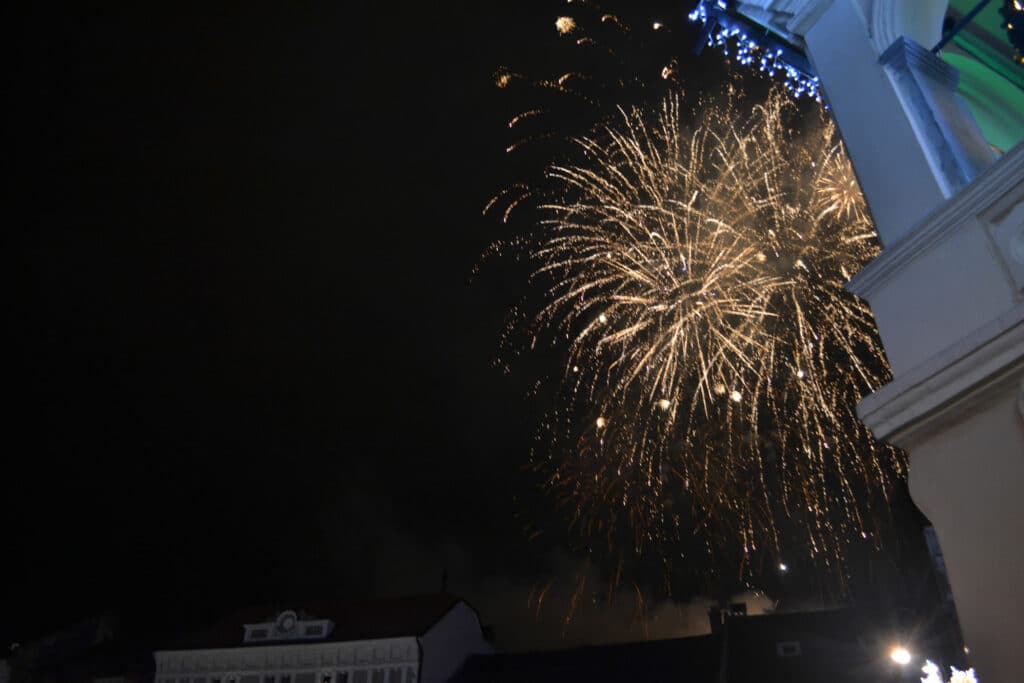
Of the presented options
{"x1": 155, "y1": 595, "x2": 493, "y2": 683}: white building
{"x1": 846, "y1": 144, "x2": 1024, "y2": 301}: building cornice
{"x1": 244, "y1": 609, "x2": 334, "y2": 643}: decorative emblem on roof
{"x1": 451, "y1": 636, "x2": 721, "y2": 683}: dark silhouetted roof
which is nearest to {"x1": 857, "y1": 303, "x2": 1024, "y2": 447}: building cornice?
{"x1": 846, "y1": 144, "x2": 1024, "y2": 301}: building cornice

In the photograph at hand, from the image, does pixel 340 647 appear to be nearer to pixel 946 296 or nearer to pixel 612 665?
pixel 612 665

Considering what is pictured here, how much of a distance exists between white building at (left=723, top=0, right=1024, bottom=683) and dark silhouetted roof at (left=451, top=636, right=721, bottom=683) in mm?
21671

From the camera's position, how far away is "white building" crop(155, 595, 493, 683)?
27.1m

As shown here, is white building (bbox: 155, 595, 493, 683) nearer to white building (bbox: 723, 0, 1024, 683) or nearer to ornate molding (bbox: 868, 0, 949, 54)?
white building (bbox: 723, 0, 1024, 683)

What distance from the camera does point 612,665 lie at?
2612cm

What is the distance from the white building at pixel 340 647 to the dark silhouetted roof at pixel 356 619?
40 mm

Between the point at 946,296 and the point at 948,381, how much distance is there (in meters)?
0.58

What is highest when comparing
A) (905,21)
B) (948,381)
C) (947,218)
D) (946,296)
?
(905,21)


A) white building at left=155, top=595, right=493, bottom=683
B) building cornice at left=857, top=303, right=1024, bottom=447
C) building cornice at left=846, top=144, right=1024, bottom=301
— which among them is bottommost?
building cornice at left=857, top=303, right=1024, bottom=447

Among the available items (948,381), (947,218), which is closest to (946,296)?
(947,218)

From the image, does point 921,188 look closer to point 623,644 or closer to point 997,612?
point 997,612

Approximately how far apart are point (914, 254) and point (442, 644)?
26.4m

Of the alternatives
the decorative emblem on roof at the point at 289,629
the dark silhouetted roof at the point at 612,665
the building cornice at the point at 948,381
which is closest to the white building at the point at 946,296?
the building cornice at the point at 948,381

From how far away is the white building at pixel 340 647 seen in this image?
27.1 meters
